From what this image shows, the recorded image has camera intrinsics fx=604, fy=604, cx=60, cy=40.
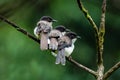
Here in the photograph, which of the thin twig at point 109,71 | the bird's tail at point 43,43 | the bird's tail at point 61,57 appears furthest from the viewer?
the bird's tail at point 61,57

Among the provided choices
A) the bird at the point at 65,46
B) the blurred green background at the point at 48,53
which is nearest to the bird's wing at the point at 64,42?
the bird at the point at 65,46

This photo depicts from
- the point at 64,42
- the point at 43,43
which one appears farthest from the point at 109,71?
the point at 64,42

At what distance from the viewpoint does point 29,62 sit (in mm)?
7781

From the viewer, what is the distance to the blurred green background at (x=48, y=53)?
762 centimetres

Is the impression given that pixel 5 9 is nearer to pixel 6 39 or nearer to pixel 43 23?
pixel 43 23

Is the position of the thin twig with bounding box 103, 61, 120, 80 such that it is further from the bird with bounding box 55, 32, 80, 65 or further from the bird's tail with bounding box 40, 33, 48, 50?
the bird with bounding box 55, 32, 80, 65

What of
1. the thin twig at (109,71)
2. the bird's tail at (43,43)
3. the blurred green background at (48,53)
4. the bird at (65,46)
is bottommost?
the blurred green background at (48,53)

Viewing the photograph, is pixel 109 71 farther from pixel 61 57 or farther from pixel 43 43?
pixel 61 57

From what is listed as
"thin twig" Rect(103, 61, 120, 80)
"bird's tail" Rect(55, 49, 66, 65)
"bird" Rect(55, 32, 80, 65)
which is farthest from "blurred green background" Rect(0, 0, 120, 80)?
"thin twig" Rect(103, 61, 120, 80)

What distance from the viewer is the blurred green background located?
762cm

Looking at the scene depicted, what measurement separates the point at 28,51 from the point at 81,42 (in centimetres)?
114

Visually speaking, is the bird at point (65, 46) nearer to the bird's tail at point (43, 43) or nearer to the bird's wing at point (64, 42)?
the bird's wing at point (64, 42)

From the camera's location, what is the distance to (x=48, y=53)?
26.5ft

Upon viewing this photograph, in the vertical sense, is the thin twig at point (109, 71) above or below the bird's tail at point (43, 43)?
above
